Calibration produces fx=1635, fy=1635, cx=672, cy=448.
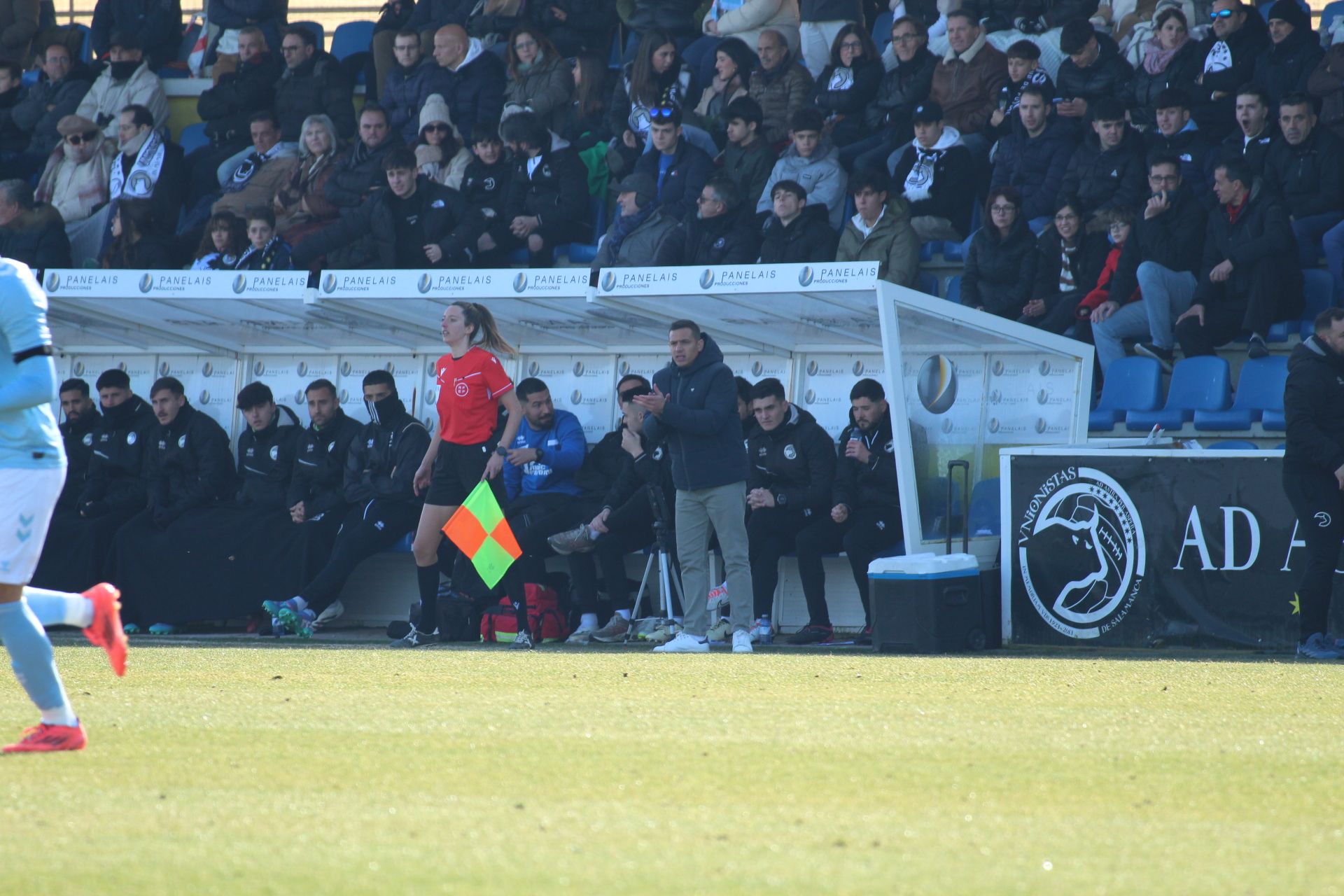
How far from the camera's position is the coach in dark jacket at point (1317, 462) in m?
9.19

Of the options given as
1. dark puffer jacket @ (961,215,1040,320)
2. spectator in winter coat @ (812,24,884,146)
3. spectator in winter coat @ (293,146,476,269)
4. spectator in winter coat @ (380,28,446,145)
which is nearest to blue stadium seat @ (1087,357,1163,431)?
dark puffer jacket @ (961,215,1040,320)

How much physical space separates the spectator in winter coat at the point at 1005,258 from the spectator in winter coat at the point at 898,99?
5.52ft

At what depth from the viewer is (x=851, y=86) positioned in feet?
46.3

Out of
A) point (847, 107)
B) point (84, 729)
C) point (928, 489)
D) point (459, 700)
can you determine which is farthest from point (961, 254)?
point (84, 729)

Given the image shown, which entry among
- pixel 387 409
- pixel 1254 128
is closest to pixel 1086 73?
pixel 1254 128

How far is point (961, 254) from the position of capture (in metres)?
13.4

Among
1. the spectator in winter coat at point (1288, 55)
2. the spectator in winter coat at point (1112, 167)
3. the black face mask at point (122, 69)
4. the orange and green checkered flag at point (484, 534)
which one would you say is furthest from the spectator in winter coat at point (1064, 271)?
the black face mask at point (122, 69)

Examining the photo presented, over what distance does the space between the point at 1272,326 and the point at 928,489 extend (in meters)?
3.16

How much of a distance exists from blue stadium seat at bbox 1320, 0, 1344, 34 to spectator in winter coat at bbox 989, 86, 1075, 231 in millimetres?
2500

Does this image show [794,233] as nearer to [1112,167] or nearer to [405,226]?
[1112,167]

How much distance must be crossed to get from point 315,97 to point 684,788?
1308 cm

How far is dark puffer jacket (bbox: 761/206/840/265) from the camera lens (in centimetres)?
1282

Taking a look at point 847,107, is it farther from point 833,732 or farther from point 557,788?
point 557,788

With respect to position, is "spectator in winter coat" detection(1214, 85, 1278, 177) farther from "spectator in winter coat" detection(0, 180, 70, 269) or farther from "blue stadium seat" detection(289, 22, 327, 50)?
"spectator in winter coat" detection(0, 180, 70, 269)
